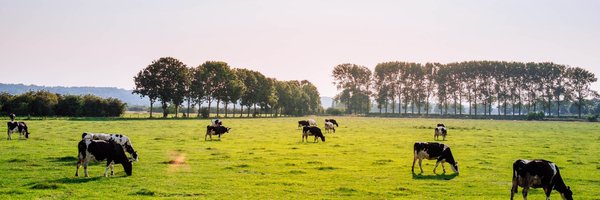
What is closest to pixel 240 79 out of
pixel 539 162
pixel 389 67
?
pixel 389 67

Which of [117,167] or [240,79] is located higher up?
[240,79]

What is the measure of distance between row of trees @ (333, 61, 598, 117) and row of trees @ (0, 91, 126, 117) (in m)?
94.9

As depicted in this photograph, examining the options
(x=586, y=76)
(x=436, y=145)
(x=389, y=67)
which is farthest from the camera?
(x=389, y=67)

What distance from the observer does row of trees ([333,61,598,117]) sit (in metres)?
155

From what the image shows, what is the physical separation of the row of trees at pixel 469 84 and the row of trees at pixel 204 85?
36094 millimetres

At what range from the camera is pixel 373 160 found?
2766 centimetres

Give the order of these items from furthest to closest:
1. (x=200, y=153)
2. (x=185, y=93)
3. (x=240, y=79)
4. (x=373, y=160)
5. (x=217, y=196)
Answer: (x=240, y=79)
(x=185, y=93)
(x=200, y=153)
(x=373, y=160)
(x=217, y=196)

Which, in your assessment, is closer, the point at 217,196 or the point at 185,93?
the point at 217,196

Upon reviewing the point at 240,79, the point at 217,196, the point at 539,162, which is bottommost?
the point at 217,196

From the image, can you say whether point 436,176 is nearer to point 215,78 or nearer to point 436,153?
point 436,153

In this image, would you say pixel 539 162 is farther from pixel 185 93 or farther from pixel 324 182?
pixel 185 93

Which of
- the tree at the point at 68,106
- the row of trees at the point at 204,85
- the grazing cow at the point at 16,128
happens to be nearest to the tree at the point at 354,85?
the row of trees at the point at 204,85

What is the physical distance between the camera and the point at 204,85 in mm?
119188

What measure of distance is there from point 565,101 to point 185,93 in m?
127
